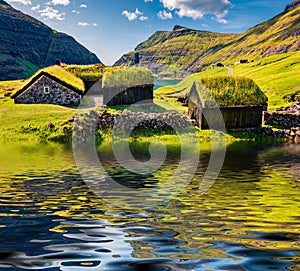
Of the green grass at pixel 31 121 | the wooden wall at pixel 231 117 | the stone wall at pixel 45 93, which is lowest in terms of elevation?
the green grass at pixel 31 121

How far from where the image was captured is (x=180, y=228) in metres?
8.30

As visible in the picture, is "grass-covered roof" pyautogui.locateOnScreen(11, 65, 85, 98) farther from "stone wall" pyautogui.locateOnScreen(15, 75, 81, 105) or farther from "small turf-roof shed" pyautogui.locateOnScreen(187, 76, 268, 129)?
"small turf-roof shed" pyautogui.locateOnScreen(187, 76, 268, 129)

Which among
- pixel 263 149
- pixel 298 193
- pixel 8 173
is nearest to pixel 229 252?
pixel 298 193

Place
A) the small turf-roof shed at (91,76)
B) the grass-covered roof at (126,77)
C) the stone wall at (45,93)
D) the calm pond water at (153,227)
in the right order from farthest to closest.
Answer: the small turf-roof shed at (91,76)
the stone wall at (45,93)
the grass-covered roof at (126,77)
the calm pond water at (153,227)

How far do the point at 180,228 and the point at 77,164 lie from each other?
44.7ft

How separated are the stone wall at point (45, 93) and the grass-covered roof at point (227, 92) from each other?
1916cm

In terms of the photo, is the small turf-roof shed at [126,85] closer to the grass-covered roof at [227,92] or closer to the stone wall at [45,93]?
the stone wall at [45,93]

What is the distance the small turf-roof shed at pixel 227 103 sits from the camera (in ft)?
124

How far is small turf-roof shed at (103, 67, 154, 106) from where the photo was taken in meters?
45.2

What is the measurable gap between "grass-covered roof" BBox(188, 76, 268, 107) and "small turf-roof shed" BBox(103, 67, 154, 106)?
33.0 feet

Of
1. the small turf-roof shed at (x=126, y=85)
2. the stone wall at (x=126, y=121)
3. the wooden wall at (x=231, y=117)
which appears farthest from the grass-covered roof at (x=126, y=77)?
the wooden wall at (x=231, y=117)

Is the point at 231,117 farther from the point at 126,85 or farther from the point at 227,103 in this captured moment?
the point at 126,85

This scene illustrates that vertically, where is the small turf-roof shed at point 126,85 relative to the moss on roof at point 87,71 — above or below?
below

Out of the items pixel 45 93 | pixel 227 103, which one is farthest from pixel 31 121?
pixel 227 103
